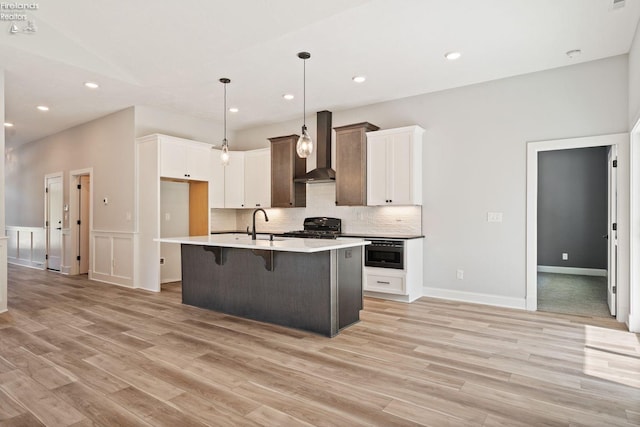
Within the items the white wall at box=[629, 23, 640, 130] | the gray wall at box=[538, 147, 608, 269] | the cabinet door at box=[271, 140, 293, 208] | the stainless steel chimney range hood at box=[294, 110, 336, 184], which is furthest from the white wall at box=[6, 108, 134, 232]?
the gray wall at box=[538, 147, 608, 269]

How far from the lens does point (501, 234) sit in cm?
475

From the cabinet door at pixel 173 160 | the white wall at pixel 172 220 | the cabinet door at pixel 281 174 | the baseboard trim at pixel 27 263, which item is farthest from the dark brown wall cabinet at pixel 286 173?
the baseboard trim at pixel 27 263

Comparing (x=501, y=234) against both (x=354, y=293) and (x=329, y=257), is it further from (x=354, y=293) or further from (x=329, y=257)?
(x=329, y=257)

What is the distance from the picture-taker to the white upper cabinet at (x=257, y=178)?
678cm

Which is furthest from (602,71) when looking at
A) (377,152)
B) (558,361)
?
(558,361)

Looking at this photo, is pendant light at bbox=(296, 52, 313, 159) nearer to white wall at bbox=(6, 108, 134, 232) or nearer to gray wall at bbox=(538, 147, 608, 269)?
white wall at bbox=(6, 108, 134, 232)

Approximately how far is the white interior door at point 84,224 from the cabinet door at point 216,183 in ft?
8.35

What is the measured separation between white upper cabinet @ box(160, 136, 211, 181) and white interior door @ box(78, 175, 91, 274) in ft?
8.11

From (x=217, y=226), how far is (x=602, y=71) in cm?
625

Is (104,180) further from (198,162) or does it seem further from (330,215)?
(330,215)

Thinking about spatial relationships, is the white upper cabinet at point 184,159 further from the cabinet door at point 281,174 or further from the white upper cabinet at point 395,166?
the white upper cabinet at point 395,166

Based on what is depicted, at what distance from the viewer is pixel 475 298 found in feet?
16.1

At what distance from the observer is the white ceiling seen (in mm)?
3285

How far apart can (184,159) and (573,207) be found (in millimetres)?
7405
